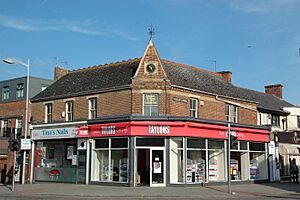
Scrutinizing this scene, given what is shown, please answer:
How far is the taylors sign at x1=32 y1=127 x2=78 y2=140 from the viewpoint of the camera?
27.9 metres

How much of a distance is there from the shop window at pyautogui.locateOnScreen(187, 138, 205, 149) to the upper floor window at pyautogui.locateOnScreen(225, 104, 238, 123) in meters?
5.64

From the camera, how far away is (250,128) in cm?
2972

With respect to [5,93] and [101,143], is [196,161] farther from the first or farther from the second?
[5,93]

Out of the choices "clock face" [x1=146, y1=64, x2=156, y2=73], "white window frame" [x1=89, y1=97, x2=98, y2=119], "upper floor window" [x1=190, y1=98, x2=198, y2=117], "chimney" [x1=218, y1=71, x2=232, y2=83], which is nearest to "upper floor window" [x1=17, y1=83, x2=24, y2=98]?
"white window frame" [x1=89, y1=97, x2=98, y2=119]

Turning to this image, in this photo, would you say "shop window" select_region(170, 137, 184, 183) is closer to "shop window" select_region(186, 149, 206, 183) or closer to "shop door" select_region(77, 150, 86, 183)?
"shop window" select_region(186, 149, 206, 183)

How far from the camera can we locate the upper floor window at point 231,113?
31.3 metres

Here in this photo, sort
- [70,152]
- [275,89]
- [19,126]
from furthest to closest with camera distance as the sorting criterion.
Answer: [275,89] → [19,126] → [70,152]

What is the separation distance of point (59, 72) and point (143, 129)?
48.5ft

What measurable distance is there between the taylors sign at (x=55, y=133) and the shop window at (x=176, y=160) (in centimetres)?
745

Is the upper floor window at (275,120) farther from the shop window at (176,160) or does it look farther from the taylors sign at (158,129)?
the taylors sign at (158,129)

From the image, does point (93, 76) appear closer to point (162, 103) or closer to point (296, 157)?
point (162, 103)

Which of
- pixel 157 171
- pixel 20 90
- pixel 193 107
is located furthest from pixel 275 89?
pixel 20 90

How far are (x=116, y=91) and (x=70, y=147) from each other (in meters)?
5.69

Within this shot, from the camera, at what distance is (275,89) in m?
46.8
